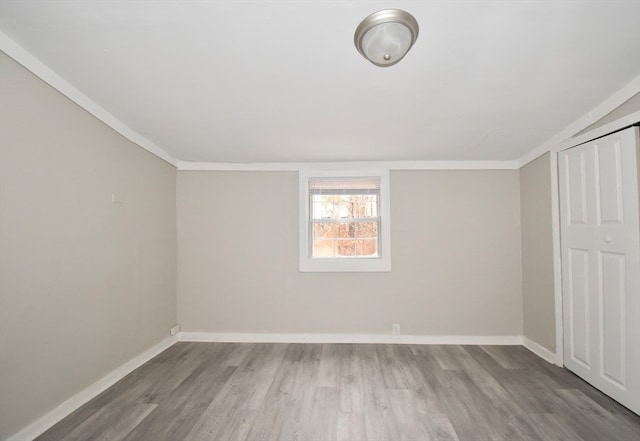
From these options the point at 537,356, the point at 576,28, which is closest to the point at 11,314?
the point at 576,28

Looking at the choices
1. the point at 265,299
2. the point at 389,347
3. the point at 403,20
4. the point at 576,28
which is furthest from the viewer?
the point at 265,299

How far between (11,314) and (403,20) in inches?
101

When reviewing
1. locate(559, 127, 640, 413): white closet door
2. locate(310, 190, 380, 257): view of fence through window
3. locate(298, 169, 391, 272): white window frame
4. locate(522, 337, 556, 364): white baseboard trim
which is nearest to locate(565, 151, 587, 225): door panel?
locate(559, 127, 640, 413): white closet door

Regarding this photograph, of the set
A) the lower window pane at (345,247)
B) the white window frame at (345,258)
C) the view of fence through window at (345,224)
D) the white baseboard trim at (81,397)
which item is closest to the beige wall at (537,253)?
the white window frame at (345,258)

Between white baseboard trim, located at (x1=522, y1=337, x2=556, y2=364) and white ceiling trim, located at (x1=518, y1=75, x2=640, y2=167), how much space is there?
6.54ft

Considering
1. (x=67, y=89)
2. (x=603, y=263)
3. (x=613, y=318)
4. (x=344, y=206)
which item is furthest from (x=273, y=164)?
(x=613, y=318)

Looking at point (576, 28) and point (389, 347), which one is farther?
point (389, 347)

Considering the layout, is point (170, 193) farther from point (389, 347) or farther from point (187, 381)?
point (389, 347)

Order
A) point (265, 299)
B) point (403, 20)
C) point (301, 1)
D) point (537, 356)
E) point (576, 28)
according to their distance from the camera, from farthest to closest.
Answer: point (265, 299) < point (537, 356) < point (576, 28) < point (301, 1) < point (403, 20)

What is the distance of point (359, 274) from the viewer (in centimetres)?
377

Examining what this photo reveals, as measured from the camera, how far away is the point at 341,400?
96.0 inches

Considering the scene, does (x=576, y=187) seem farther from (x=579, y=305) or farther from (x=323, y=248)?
(x=323, y=248)

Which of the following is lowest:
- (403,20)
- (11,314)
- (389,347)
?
(389,347)

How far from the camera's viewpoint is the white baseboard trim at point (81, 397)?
1.93m
